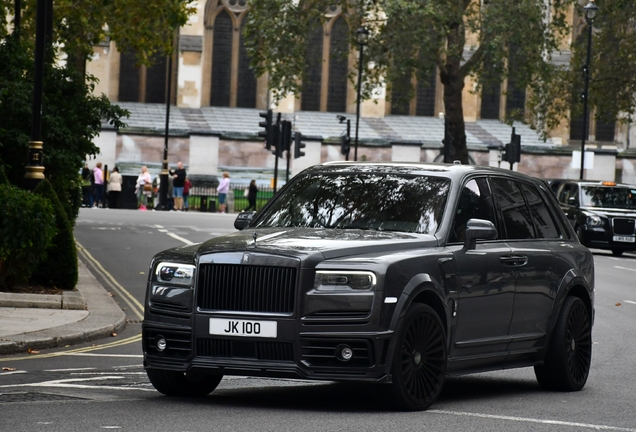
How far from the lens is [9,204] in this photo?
1567 centimetres

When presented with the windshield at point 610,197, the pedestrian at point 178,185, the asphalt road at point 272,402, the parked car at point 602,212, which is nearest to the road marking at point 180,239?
the parked car at point 602,212

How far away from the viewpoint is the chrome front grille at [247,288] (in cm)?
821

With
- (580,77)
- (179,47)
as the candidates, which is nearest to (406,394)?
(580,77)

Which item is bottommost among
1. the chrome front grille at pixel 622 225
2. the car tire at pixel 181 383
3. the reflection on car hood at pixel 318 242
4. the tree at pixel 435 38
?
the chrome front grille at pixel 622 225

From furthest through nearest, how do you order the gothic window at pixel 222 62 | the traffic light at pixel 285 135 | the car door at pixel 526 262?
the gothic window at pixel 222 62
the traffic light at pixel 285 135
the car door at pixel 526 262

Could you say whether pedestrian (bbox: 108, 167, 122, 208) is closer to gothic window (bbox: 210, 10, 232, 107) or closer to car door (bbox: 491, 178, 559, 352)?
gothic window (bbox: 210, 10, 232, 107)

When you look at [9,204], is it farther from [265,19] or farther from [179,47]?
[179,47]

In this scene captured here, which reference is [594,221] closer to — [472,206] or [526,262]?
[526,262]

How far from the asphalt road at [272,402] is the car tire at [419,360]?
0.12m

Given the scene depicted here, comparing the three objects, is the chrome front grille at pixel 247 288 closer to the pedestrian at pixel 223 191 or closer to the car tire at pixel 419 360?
the car tire at pixel 419 360

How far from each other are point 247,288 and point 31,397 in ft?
5.53

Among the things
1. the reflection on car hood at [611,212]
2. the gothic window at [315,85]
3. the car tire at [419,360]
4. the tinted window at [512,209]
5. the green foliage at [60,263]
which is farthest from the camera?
the gothic window at [315,85]

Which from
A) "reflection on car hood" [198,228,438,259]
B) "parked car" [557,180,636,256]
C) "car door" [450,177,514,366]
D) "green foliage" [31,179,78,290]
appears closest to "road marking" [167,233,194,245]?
"parked car" [557,180,636,256]

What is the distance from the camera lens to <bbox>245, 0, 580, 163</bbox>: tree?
44.1m
